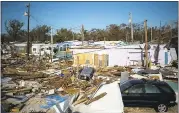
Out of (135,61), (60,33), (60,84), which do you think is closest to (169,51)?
(135,61)

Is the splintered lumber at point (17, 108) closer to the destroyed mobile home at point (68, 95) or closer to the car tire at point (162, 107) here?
the destroyed mobile home at point (68, 95)

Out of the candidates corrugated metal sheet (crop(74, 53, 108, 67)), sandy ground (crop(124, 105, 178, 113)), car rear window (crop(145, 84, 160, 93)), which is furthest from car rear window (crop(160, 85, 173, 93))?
corrugated metal sheet (crop(74, 53, 108, 67))

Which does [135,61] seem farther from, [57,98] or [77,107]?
[77,107]

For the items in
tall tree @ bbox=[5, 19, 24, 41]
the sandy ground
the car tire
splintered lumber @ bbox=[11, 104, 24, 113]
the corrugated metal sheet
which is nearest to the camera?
the car tire

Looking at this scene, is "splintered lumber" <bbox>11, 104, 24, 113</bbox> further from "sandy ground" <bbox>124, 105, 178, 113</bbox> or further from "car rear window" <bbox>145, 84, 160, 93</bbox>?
"car rear window" <bbox>145, 84, 160, 93</bbox>

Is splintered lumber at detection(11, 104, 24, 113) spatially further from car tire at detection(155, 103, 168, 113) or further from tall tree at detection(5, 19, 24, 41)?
tall tree at detection(5, 19, 24, 41)

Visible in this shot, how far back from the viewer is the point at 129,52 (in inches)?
1025

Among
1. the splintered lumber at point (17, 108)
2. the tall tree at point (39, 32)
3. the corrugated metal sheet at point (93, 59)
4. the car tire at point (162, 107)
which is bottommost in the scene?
the splintered lumber at point (17, 108)

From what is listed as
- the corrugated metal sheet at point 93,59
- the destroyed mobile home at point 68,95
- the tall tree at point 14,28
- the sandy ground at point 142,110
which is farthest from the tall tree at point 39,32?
the sandy ground at point 142,110

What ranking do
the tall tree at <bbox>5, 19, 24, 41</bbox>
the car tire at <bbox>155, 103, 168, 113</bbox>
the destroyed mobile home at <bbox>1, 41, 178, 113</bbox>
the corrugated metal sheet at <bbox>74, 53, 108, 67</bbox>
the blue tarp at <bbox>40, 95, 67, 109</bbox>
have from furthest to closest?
the tall tree at <bbox>5, 19, 24, 41</bbox>
the corrugated metal sheet at <bbox>74, 53, 108, 67</bbox>
the blue tarp at <bbox>40, 95, 67, 109</bbox>
the car tire at <bbox>155, 103, 168, 113</bbox>
the destroyed mobile home at <bbox>1, 41, 178, 113</bbox>

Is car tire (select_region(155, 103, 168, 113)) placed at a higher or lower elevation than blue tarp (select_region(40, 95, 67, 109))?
higher

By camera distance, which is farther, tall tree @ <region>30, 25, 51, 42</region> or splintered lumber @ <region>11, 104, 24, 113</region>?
tall tree @ <region>30, 25, 51, 42</region>

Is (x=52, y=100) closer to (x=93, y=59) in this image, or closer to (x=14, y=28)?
(x=93, y=59)

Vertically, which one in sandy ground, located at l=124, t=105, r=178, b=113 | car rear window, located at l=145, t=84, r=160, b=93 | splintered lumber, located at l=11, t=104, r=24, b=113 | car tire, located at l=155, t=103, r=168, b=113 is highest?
car rear window, located at l=145, t=84, r=160, b=93
